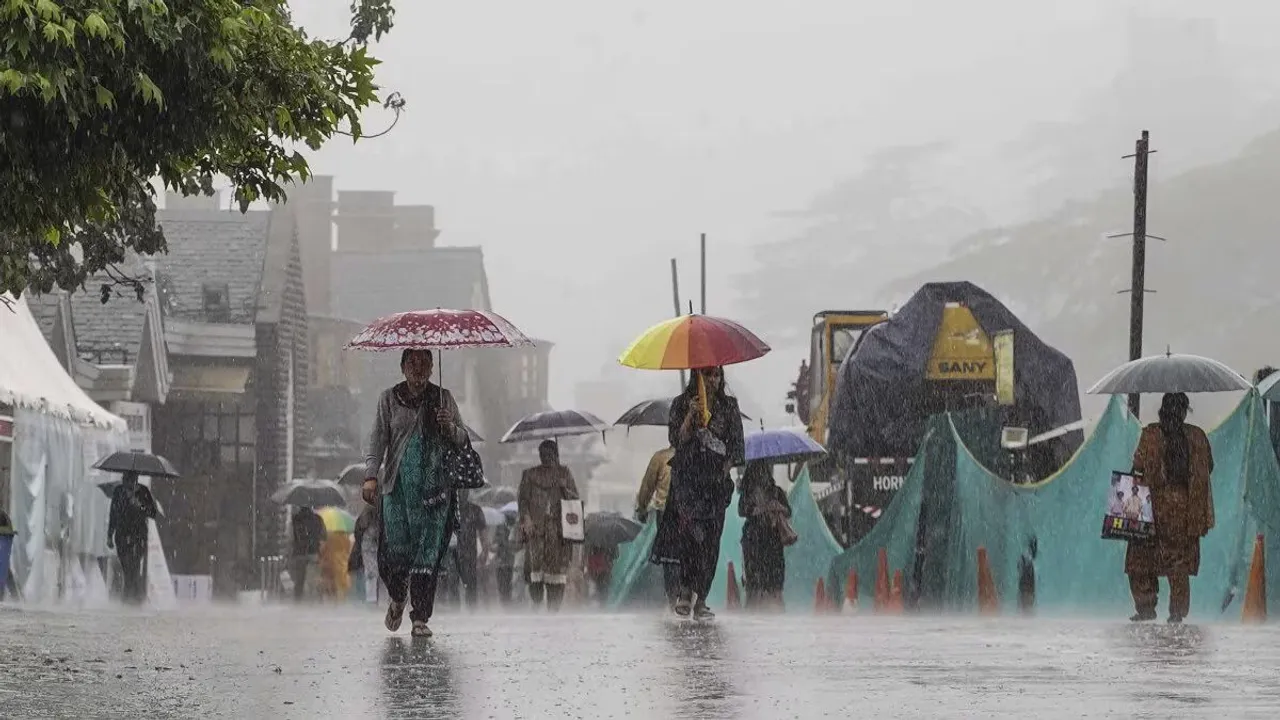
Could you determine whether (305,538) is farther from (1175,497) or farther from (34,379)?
(1175,497)

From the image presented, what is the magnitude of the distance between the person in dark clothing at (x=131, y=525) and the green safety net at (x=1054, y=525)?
846 centimetres

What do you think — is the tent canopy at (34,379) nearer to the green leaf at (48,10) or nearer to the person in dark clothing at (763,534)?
the person in dark clothing at (763,534)

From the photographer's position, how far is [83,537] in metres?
31.8

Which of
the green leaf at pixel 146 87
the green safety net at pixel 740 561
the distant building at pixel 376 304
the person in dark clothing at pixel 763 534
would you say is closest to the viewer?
the green leaf at pixel 146 87

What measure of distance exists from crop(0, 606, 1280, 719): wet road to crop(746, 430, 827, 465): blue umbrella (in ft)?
26.3

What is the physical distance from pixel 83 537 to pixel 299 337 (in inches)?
980

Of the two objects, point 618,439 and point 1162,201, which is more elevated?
point 1162,201

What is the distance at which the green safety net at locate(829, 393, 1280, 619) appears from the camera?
58.4 feet

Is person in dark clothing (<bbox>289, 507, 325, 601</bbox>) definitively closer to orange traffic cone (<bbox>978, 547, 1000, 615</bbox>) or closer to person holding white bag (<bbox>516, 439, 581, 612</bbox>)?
person holding white bag (<bbox>516, 439, 581, 612</bbox>)

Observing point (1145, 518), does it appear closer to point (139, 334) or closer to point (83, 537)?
point (83, 537)

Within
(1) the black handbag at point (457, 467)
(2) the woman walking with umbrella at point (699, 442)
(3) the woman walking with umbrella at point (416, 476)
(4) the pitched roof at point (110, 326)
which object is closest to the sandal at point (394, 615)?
(3) the woman walking with umbrella at point (416, 476)

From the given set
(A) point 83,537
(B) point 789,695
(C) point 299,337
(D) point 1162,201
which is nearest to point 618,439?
(D) point 1162,201

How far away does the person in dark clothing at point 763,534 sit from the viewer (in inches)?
907

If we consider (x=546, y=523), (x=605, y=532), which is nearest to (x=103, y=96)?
(x=546, y=523)
